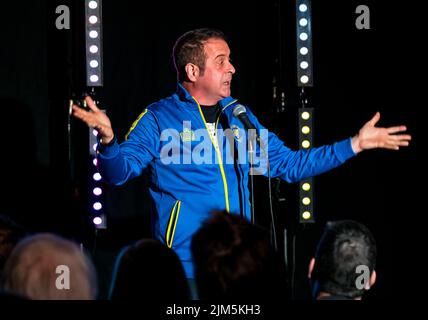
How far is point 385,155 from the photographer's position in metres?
5.39

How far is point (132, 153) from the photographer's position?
3.73m

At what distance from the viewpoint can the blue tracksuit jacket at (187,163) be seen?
373 cm

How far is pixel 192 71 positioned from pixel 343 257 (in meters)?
1.82

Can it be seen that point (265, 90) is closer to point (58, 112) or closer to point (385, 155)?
point (385, 155)

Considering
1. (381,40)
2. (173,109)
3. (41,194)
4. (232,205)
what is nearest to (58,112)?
(41,194)

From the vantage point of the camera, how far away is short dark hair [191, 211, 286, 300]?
2189 mm

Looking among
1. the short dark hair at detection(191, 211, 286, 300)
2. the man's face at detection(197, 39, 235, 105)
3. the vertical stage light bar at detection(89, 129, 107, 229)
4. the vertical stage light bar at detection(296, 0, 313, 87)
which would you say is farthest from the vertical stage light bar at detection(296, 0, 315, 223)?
the short dark hair at detection(191, 211, 286, 300)

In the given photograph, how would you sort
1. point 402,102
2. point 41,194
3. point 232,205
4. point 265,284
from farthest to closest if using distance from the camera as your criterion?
point 402,102 < point 41,194 < point 232,205 < point 265,284

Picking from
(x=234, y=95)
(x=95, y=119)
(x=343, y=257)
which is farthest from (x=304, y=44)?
(x=343, y=257)

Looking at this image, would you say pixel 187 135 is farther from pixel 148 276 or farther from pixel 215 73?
pixel 148 276

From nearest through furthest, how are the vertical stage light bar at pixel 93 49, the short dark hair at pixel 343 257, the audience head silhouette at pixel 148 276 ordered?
1. the audience head silhouette at pixel 148 276
2. the short dark hair at pixel 343 257
3. the vertical stage light bar at pixel 93 49

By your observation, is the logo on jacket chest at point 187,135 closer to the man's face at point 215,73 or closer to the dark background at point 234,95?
the man's face at point 215,73

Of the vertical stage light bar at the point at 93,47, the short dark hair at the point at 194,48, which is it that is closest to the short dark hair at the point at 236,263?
the short dark hair at the point at 194,48
